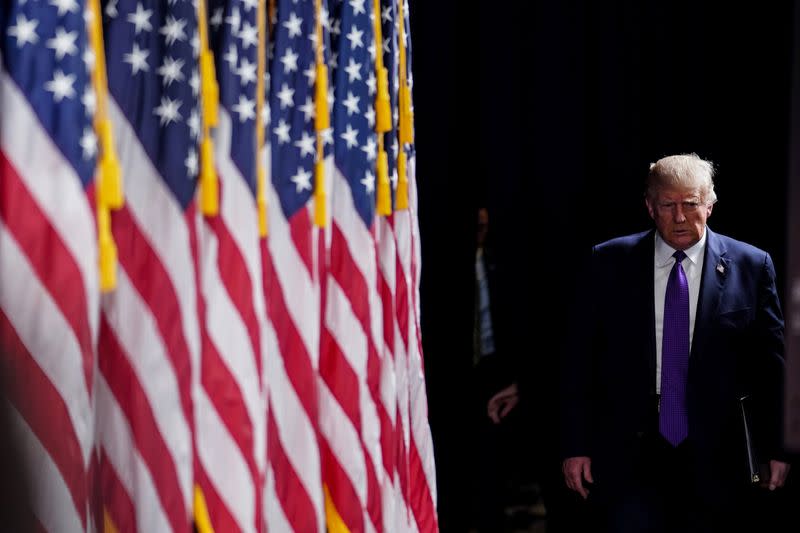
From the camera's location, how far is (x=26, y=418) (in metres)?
1.94

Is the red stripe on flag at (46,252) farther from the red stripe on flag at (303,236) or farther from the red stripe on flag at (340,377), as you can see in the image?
the red stripe on flag at (340,377)

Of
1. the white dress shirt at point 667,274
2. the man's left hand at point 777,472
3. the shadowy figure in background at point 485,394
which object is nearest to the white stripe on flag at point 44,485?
the white dress shirt at point 667,274

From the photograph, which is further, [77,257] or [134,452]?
[134,452]

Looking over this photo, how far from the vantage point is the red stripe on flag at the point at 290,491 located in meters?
2.73

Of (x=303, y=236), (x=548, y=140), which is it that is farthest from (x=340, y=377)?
(x=548, y=140)

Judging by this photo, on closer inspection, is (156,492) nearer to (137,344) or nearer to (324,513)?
(137,344)

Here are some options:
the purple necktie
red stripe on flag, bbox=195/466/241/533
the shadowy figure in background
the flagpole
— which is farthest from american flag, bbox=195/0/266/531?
the shadowy figure in background

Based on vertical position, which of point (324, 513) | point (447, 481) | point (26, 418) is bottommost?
point (447, 481)

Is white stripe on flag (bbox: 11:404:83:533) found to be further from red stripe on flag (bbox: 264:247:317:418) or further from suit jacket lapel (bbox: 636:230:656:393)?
suit jacket lapel (bbox: 636:230:656:393)

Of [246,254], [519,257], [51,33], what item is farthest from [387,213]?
[51,33]

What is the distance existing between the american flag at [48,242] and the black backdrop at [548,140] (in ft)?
7.72

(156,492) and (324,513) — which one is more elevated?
(156,492)

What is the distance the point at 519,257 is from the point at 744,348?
3.84 feet

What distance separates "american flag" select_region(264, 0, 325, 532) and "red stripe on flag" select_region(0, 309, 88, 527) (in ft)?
2.57
